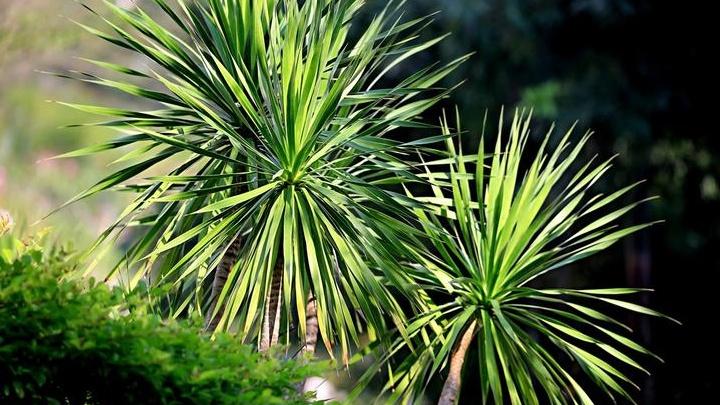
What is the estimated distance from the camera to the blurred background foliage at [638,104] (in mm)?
10797

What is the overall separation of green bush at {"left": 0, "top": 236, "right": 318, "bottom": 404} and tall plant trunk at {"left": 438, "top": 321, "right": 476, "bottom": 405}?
3.75 ft

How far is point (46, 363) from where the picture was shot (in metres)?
2.98

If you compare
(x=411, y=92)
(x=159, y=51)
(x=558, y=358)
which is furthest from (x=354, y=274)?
(x=558, y=358)

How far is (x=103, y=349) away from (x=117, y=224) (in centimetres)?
119

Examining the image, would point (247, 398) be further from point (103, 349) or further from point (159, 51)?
point (159, 51)

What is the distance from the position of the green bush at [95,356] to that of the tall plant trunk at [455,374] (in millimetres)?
1142

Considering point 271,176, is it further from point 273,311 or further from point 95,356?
point 95,356

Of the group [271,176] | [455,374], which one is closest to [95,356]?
[271,176]

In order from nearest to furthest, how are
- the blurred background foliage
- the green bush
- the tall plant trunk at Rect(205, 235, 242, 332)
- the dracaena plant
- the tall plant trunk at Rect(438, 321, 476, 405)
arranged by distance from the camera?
the green bush
the dracaena plant
the tall plant trunk at Rect(438, 321, 476, 405)
the tall plant trunk at Rect(205, 235, 242, 332)
the blurred background foliage

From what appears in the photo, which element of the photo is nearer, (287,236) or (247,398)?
(247,398)

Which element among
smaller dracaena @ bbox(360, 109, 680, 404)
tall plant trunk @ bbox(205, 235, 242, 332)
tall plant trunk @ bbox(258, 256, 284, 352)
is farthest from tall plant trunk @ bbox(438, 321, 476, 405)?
tall plant trunk @ bbox(205, 235, 242, 332)

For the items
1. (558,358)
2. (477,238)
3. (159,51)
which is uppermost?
(159,51)

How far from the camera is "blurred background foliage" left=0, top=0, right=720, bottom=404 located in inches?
425

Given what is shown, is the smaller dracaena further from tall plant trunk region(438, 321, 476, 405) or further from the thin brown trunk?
the thin brown trunk
